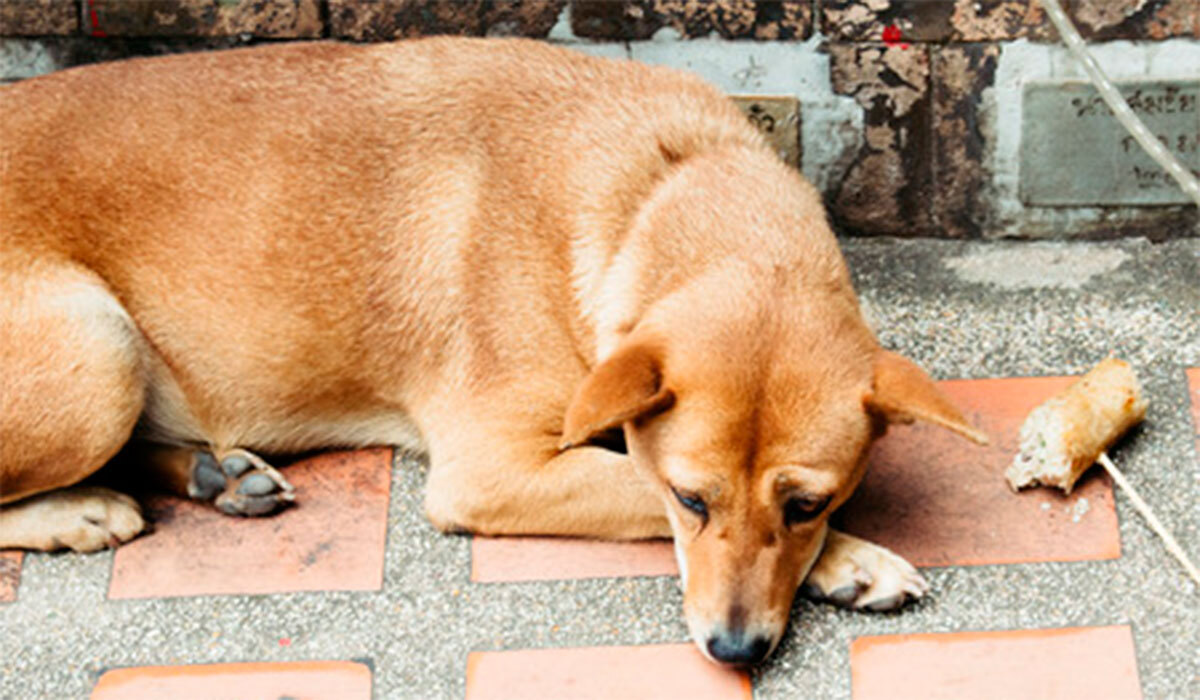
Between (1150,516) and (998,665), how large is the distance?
50 centimetres

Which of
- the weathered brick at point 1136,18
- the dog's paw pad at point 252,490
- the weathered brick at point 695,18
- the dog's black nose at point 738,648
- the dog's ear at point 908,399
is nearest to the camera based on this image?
the dog's ear at point 908,399

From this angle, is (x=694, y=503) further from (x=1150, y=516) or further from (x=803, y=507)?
(x=1150, y=516)

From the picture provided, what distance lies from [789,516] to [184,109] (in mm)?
1583

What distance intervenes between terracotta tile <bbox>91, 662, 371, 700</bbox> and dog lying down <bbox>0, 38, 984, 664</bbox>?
40 centimetres

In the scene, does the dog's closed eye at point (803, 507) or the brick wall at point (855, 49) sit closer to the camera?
the dog's closed eye at point (803, 507)

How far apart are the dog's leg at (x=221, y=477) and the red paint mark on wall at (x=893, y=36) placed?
176cm

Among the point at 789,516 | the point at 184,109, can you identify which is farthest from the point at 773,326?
the point at 184,109

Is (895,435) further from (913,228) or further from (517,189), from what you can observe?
(517,189)

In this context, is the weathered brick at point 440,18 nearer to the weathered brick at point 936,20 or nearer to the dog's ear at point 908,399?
the weathered brick at point 936,20

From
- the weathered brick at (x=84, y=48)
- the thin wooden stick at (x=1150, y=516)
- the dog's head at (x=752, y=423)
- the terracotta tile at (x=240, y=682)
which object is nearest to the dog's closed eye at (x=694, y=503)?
the dog's head at (x=752, y=423)

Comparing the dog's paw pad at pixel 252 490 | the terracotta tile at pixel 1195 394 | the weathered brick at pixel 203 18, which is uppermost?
the weathered brick at pixel 203 18

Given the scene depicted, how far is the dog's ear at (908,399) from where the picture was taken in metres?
2.71

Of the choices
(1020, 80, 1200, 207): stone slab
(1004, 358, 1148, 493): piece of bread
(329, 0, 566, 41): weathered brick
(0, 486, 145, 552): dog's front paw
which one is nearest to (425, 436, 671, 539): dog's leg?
(0, 486, 145, 552): dog's front paw

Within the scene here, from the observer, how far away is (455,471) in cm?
331
